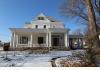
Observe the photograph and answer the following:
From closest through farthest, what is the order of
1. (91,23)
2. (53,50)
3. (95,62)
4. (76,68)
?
1. (76,68)
2. (95,62)
3. (91,23)
4. (53,50)

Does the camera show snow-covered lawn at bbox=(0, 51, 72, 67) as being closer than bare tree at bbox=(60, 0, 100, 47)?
Yes

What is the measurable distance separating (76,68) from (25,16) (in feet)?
6.17

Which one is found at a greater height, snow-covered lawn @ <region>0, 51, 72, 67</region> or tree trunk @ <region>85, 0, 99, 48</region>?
tree trunk @ <region>85, 0, 99, 48</region>

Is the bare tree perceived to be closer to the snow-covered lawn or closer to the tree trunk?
the tree trunk

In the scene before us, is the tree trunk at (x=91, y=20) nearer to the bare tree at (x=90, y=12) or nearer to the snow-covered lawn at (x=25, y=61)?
the bare tree at (x=90, y=12)

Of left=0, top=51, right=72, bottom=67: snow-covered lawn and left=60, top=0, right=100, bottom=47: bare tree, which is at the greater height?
left=60, top=0, right=100, bottom=47: bare tree

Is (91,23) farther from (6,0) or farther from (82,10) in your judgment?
(6,0)

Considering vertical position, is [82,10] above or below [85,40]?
above

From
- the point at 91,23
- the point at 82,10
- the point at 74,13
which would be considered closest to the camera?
the point at 91,23

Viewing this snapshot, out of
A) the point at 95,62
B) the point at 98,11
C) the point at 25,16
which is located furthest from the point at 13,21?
the point at 98,11

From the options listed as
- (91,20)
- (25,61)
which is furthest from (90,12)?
(25,61)

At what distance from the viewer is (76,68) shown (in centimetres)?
428

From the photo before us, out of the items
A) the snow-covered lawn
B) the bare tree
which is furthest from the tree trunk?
the snow-covered lawn

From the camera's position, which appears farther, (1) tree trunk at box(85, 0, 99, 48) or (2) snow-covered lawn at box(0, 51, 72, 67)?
(1) tree trunk at box(85, 0, 99, 48)
